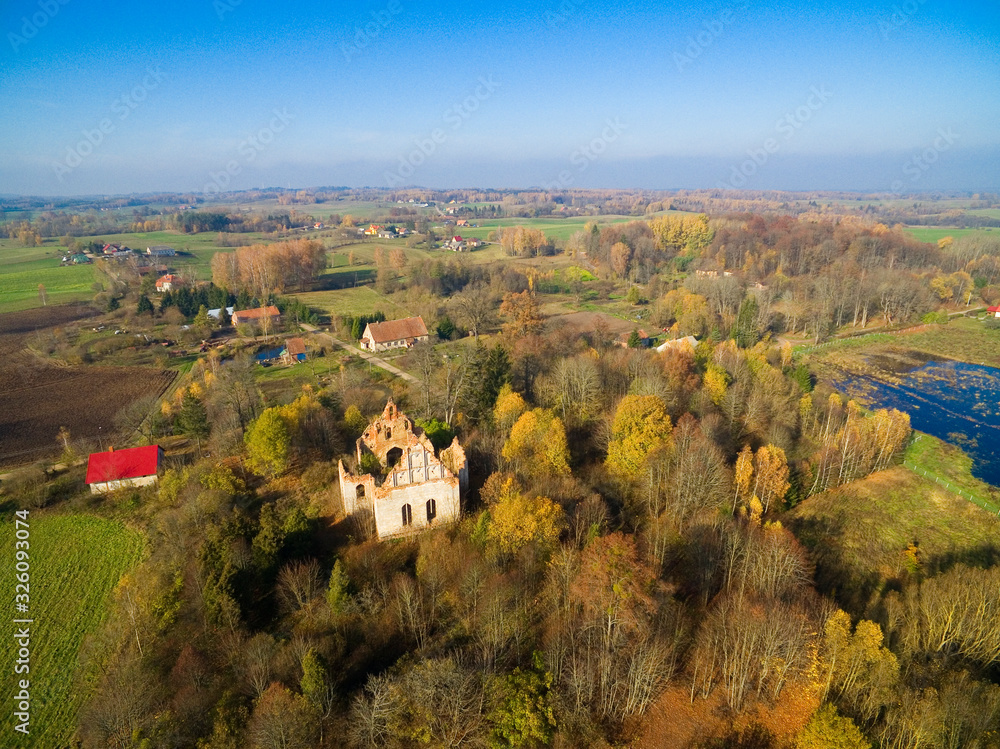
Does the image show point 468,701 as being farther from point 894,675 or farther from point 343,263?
point 343,263

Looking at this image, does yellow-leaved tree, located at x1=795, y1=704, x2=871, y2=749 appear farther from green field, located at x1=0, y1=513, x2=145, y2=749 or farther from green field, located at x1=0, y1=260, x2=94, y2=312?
green field, located at x1=0, y1=260, x2=94, y2=312

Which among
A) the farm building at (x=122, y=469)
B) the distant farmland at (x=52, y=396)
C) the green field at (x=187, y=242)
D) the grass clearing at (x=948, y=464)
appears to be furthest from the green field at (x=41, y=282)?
the grass clearing at (x=948, y=464)

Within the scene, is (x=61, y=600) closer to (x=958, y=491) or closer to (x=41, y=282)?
(x=958, y=491)

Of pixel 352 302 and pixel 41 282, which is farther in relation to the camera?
pixel 41 282

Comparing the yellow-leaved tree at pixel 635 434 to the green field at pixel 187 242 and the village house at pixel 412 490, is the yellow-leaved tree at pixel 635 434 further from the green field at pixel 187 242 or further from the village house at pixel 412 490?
the green field at pixel 187 242

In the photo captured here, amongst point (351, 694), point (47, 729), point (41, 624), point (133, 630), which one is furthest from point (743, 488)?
point (41, 624)

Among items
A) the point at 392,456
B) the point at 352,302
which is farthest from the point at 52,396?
the point at 352,302

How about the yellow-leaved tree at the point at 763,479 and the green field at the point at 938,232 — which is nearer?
the yellow-leaved tree at the point at 763,479
